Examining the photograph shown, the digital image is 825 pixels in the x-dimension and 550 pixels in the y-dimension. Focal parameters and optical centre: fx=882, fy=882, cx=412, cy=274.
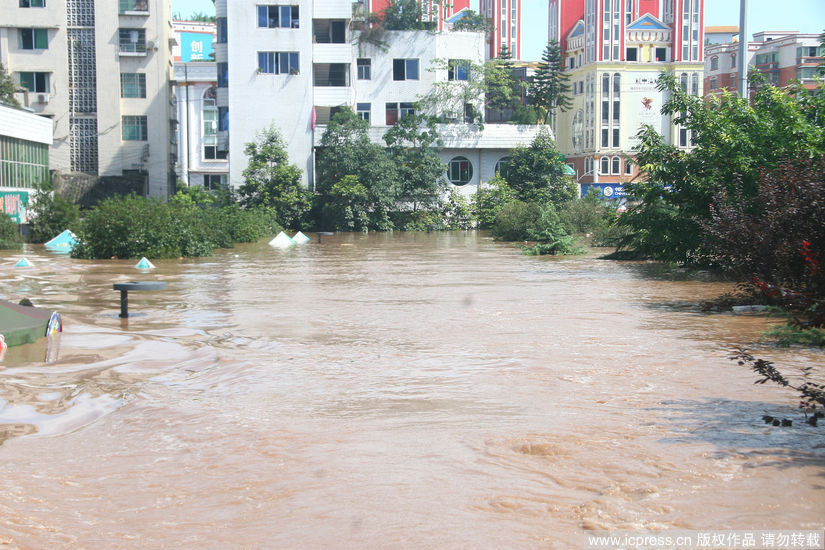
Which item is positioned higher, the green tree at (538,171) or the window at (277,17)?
the window at (277,17)

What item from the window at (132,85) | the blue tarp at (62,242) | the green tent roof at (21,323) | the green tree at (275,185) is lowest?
the green tent roof at (21,323)

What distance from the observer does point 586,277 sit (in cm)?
2091

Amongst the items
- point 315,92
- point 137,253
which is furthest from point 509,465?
point 315,92

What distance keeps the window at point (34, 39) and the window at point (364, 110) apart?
18.8m

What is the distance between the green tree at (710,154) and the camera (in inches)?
682

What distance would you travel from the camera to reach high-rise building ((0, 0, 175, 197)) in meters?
52.1

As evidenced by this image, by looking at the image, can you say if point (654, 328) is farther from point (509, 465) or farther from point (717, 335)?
point (509, 465)

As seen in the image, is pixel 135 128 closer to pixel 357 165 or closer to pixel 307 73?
pixel 307 73

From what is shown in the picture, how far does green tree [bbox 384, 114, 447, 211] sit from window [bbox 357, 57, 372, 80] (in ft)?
13.4

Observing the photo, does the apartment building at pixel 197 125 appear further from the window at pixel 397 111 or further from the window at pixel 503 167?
the window at pixel 503 167

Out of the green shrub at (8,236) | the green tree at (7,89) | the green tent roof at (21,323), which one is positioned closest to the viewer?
the green tent roof at (21,323)

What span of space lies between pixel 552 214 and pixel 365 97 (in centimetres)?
1980

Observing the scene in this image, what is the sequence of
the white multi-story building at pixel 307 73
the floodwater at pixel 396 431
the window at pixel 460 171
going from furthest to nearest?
the window at pixel 460 171 < the white multi-story building at pixel 307 73 < the floodwater at pixel 396 431

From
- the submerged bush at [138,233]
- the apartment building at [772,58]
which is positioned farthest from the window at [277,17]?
the apartment building at [772,58]
